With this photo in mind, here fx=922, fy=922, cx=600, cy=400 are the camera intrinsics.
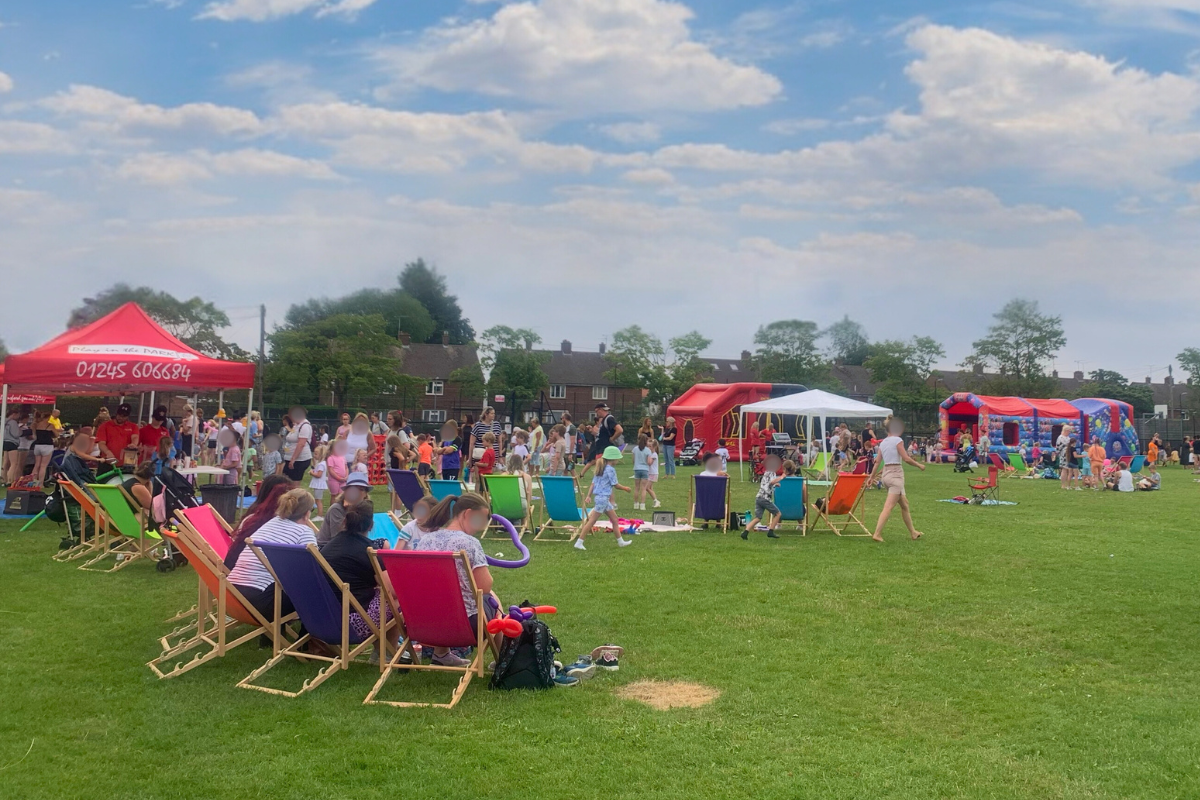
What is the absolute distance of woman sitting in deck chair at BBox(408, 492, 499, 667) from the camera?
5405 millimetres

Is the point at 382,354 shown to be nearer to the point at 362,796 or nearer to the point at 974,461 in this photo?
the point at 974,461

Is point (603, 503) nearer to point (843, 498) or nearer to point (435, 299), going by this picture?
point (843, 498)

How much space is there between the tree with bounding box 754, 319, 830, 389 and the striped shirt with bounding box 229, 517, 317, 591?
2273 inches

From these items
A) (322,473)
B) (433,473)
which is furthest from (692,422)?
(322,473)

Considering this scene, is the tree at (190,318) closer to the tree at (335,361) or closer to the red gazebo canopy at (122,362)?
the tree at (335,361)

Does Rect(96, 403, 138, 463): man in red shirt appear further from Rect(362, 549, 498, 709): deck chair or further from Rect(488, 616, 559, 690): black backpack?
Rect(488, 616, 559, 690): black backpack

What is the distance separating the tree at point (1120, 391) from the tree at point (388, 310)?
49.1 m

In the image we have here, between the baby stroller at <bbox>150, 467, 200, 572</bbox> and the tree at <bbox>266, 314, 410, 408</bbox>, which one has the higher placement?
the tree at <bbox>266, 314, 410, 408</bbox>

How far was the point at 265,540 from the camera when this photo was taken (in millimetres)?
5828

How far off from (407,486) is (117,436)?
4.37 metres

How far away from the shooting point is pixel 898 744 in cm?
456

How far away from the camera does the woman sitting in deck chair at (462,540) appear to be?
5405 mm

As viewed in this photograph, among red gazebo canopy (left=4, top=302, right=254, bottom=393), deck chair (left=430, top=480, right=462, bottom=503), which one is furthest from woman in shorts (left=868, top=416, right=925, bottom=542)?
red gazebo canopy (left=4, top=302, right=254, bottom=393)

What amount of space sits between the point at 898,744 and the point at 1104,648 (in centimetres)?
282
